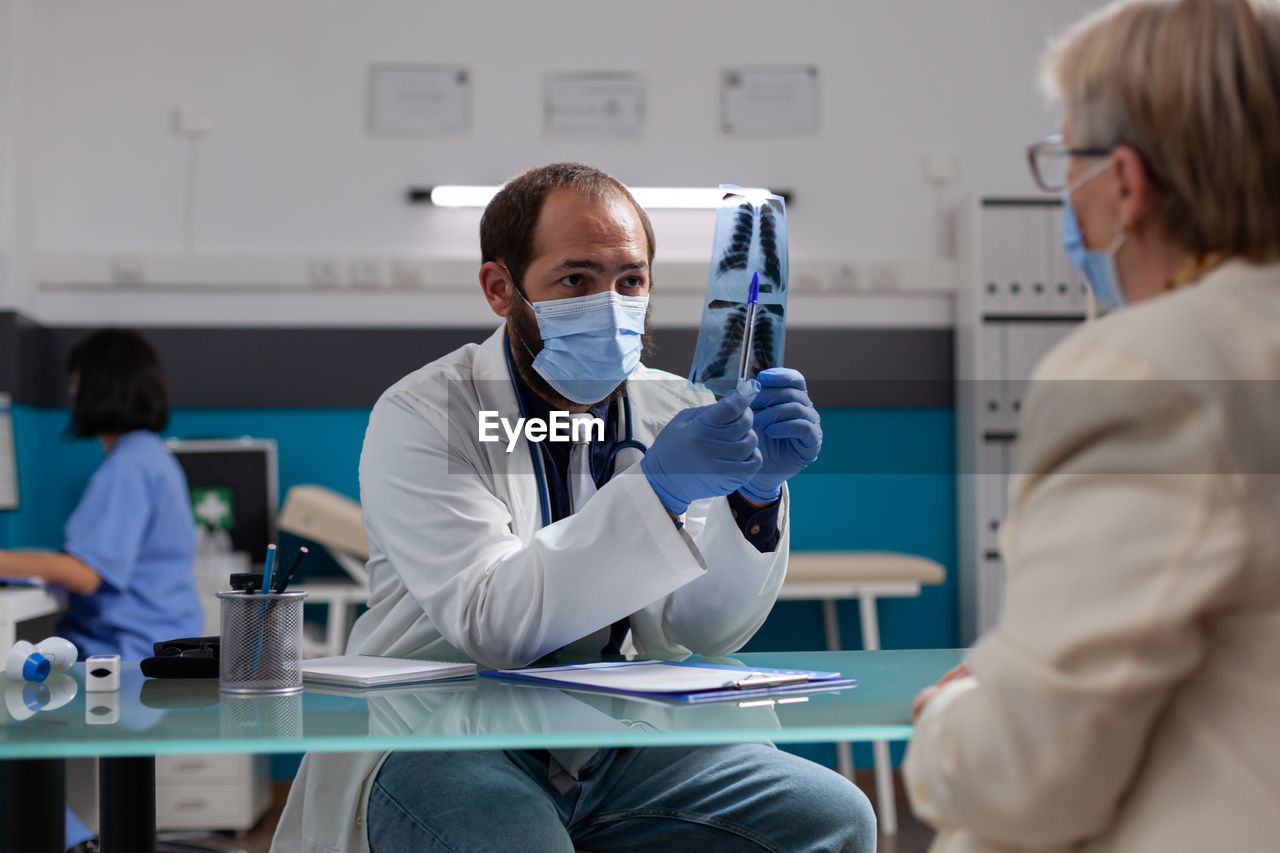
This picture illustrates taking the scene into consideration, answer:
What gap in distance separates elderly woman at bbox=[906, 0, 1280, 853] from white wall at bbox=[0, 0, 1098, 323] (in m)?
3.39

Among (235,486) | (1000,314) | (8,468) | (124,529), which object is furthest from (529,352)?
(1000,314)

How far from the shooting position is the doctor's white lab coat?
132 cm

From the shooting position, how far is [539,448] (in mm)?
1595

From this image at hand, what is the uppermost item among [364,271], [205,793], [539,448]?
[364,271]

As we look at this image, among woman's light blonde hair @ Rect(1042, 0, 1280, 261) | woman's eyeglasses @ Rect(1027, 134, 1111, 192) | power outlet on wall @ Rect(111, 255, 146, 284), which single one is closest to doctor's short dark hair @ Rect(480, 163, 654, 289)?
woman's eyeglasses @ Rect(1027, 134, 1111, 192)

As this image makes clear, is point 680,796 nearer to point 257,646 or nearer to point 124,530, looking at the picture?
point 257,646

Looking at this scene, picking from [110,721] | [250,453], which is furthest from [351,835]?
[250,453]

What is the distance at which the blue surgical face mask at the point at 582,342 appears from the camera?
1664 millimetres

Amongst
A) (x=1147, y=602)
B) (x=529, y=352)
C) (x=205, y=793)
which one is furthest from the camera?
(x=205, y=793)

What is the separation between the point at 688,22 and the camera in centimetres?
413

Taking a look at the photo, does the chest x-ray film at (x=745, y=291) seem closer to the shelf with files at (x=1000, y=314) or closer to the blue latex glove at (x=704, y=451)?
the blue latex glove at (x=704, y=451)

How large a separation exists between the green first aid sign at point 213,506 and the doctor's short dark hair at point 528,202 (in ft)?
7.54

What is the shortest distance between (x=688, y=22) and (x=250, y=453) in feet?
6.83

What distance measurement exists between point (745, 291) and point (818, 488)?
8.94 feet
